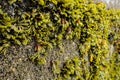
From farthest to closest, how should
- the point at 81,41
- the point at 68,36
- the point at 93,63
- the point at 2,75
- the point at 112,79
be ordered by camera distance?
the point at 112,79, the point at 93,63, the point at 81,41, the point at 68,36, the point at 2,75

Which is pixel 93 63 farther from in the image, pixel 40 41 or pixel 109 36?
pixel 40 41

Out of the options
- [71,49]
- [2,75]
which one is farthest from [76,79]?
[2,75]

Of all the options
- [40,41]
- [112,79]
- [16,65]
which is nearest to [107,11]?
[112,79]

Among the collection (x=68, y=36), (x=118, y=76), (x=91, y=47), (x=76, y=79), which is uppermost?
(x=68, y=36)

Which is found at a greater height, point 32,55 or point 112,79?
point 32,55

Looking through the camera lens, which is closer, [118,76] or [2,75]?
[2,75]

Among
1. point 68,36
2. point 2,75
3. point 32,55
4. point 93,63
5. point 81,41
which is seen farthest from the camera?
point 93,63
